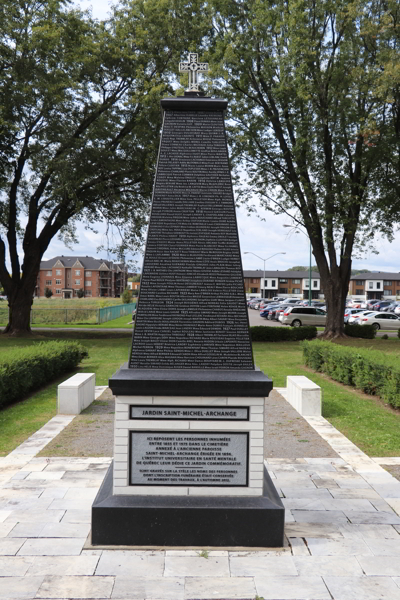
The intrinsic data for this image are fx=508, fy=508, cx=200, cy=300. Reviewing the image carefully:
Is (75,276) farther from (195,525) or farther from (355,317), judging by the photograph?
(195,525)

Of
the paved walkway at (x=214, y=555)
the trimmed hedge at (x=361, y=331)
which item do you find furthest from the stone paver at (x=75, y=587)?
the trimmed hedge at (x=361, y=331)

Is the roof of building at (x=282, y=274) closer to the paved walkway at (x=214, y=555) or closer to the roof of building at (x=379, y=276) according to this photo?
the roof of building at (x=379, y=276)

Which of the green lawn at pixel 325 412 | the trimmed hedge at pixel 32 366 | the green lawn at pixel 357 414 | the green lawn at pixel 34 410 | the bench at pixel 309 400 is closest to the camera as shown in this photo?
the green lawn at pixel 357 414

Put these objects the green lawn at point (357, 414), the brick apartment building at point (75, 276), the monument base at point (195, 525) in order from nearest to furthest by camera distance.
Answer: the monument base at point (195, 525)
the green lawn at point (357, 414)
the brick apartment building at point (75, 276)

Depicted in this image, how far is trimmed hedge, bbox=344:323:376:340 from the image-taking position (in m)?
27.6

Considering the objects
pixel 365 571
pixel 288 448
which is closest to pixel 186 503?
pixel 365 571

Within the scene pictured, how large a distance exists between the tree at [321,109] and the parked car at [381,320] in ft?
39.2

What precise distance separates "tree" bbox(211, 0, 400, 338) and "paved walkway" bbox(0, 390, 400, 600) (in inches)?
710

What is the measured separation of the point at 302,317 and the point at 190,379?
34.5m

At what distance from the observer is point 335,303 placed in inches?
1018

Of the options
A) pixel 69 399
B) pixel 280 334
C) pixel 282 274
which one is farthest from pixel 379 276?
pixel 69 399

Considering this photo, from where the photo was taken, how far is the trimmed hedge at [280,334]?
26.7 meters

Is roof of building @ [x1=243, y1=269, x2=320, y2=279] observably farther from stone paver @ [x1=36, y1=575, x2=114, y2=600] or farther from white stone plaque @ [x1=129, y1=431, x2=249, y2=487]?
stone paver @ [x1=36, y1=575, x2=114, y2=600]

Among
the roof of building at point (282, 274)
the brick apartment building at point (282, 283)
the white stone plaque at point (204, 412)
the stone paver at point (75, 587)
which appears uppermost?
the roof of building at point (282, 274)
